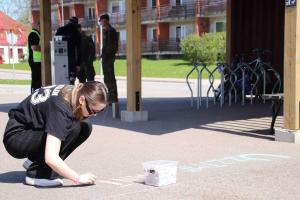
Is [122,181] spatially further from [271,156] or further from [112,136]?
[112,136]

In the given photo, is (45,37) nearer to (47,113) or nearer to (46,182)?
(46,182)

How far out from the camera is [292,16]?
26.5ft

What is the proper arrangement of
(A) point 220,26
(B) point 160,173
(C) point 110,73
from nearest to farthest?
1. (B) point 160,173
2. (C) point 110,73
3. (A) point 220,26

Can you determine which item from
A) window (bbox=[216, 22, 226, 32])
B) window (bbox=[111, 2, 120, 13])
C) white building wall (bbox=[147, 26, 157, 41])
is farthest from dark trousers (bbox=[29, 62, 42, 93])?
window (bbox=[111, 2, 120, 13])

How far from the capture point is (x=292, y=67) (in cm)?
818

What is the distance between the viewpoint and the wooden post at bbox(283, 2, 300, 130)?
8.07 meters

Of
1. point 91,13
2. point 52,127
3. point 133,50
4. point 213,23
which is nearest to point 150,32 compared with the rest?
point 213,23

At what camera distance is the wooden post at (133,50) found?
429 inches

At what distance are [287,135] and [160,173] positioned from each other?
3.29 meters

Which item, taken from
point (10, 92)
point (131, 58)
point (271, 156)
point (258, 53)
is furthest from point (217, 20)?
point (271, 156)

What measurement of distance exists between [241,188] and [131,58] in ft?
19.0

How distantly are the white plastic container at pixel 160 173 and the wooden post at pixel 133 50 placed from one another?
5402 millimetres

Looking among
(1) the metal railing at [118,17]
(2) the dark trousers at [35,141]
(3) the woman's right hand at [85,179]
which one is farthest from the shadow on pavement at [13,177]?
(1) the metal railing at [118,17]

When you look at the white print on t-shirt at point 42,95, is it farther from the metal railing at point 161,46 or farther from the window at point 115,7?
the window at point 115,7
